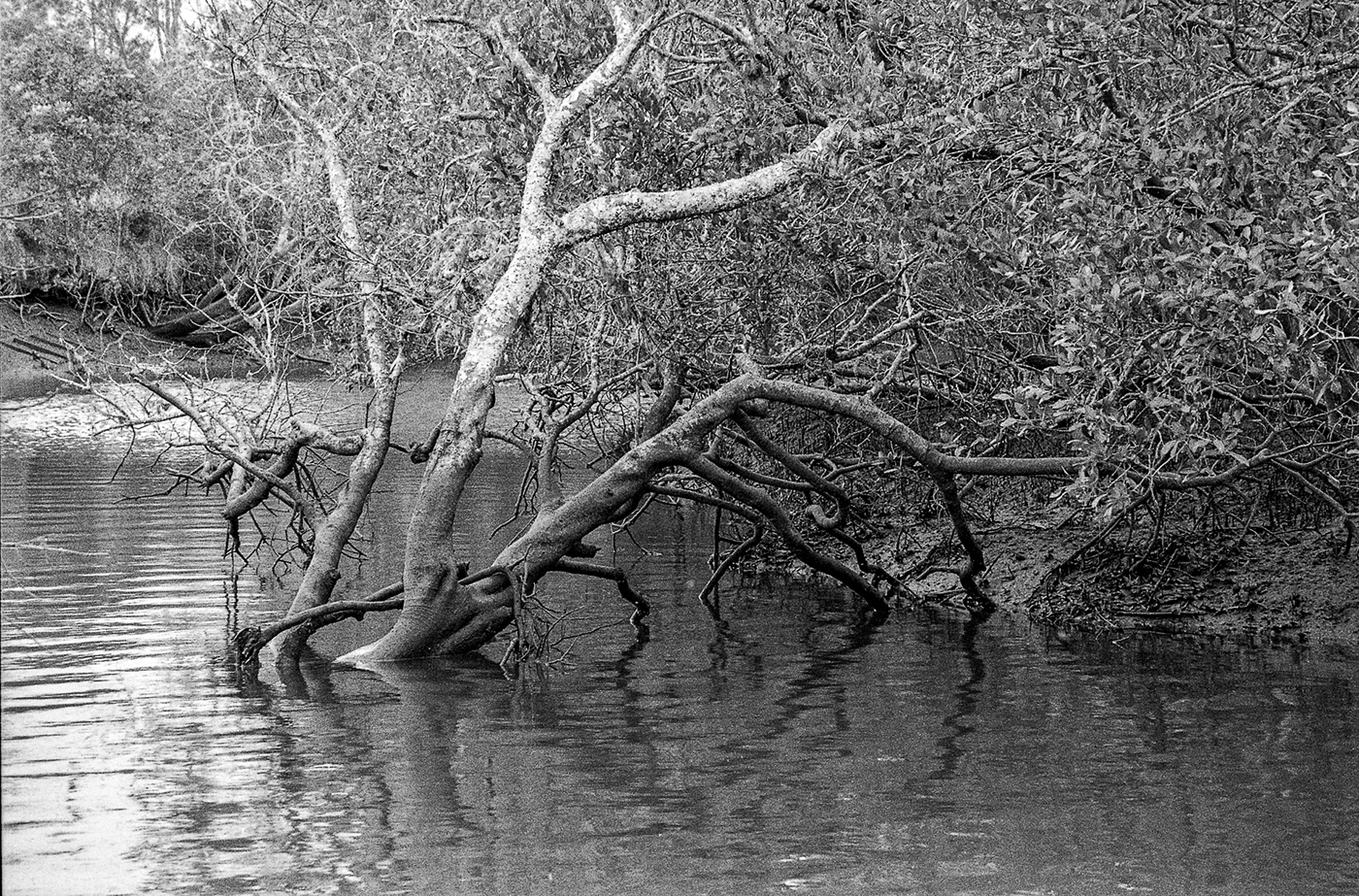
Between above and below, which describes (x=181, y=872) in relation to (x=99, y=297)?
below

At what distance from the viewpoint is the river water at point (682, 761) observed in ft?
25.0

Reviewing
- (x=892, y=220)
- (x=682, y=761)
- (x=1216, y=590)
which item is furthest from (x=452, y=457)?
(x=1216, y=590)

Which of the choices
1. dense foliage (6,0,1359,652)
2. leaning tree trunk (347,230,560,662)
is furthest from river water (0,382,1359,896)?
dense foliage (6,0,1359,652)

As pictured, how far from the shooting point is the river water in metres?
7.62

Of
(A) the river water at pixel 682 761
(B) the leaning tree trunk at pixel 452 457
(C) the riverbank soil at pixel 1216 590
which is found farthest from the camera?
(C) the riverbank soil at pixel 1216 590

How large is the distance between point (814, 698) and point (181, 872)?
528 cm

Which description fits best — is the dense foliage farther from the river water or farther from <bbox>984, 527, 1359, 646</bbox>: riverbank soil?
the river water

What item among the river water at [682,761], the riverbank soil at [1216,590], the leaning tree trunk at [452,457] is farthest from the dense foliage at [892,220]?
the river water at [682,761]

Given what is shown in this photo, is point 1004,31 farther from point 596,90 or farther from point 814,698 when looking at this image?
Answer: point 814,698

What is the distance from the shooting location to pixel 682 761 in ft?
31.8

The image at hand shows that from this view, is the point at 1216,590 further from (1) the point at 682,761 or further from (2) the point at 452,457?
(2) the point at 452,457

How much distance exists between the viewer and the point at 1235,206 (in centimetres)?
951

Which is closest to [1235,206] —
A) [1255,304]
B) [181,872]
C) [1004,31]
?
[1255,304]

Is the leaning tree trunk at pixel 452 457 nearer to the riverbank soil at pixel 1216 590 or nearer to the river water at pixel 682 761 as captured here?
the river water at pixel 682 761
